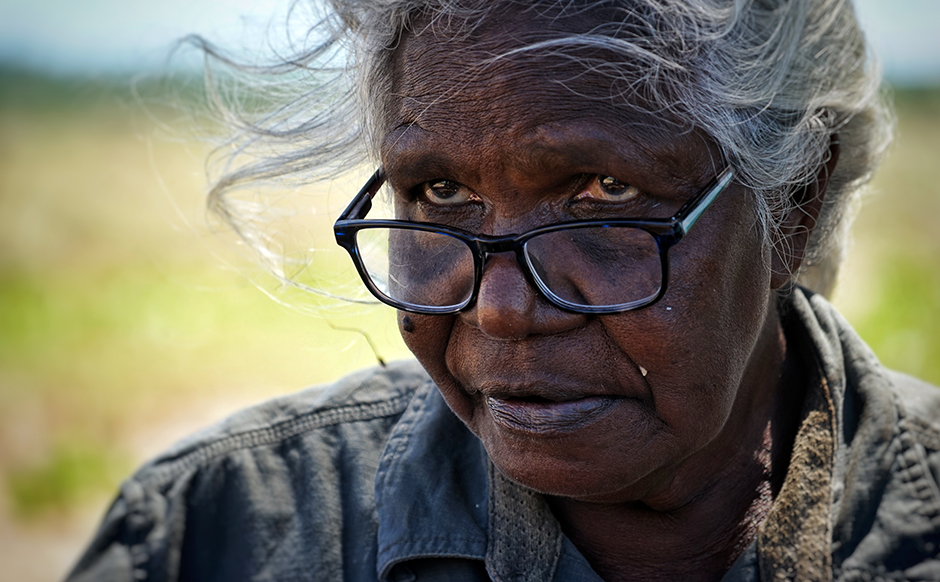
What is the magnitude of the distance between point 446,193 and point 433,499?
2.48ft

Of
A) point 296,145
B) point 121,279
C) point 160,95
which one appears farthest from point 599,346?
point 121,279

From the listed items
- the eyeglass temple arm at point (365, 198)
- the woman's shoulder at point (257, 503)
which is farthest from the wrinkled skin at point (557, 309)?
the woman's shoulder at point (257, 503)

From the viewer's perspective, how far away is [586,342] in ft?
5.43

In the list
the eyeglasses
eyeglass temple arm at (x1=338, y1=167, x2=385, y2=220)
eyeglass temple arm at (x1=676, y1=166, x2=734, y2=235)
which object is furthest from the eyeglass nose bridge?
eyeglass temple arm at (x1=338, y1=167, x2=385, y2=220)

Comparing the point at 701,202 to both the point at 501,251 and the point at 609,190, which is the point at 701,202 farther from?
the point at 501,251

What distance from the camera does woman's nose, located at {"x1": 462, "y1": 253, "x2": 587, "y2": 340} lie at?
1601 millimetres

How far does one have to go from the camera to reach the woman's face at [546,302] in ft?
5.20

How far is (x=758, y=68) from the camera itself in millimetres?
1719

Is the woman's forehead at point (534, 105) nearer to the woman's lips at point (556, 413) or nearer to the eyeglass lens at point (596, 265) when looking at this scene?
the eyeglass lens at point (596, 265)

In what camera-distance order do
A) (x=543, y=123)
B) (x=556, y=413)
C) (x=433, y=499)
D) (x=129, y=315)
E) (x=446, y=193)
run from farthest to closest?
(x=129, y=315) < (x=433, y=499) < (x=446, y=193) < (x=556, y=413) < (x=543, y=123)

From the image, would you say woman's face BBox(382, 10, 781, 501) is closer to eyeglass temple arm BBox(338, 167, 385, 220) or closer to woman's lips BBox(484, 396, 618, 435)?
woman's lips BBox(484, 396, 618, 435)

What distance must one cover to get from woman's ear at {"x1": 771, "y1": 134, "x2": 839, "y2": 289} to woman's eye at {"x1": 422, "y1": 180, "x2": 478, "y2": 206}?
68 cm

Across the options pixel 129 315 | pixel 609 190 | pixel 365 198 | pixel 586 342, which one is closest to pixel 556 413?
pixel 586 342

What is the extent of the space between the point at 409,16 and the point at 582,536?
1253 mm
